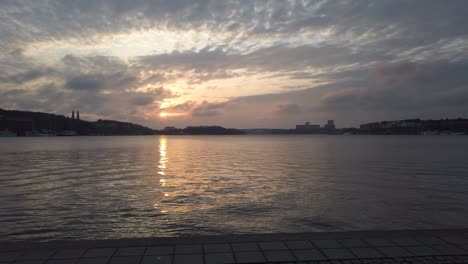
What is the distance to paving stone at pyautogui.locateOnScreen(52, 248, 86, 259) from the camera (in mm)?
6191

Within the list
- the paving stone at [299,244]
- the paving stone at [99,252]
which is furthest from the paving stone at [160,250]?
the paving stone at [299,244]

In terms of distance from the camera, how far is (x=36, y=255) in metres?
6.27

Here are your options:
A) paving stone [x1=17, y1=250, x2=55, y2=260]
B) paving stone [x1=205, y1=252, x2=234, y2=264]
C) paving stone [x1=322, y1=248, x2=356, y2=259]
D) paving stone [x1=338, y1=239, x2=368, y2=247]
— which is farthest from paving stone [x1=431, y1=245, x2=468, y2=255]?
paving stone [x1=17, y1=250, x2=55, y2=260]

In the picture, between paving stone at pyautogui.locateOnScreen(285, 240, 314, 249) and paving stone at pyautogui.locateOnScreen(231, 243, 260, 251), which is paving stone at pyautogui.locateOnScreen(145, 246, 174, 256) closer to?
paving stone at pyautogui.locateOnScreen(231, 243, 260, 251)

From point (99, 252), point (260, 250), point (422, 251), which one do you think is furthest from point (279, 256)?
point (99, 252)

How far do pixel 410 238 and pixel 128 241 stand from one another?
6325mm

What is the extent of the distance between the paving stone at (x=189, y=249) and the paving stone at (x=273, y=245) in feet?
4.22

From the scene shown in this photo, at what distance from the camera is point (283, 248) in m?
6.58

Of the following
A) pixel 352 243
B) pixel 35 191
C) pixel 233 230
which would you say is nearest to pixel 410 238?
pixel 352 243

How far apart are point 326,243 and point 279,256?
1.28 meters

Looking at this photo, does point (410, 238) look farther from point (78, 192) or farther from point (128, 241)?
point (78, 192)

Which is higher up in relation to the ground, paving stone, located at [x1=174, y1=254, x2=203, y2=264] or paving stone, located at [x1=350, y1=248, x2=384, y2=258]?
paving stone, located at [x1=350, y1=248, x2=384, y2=258]

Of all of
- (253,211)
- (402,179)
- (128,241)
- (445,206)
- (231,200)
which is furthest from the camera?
(402,179)

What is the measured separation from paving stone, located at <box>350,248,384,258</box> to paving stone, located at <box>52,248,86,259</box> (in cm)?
546
